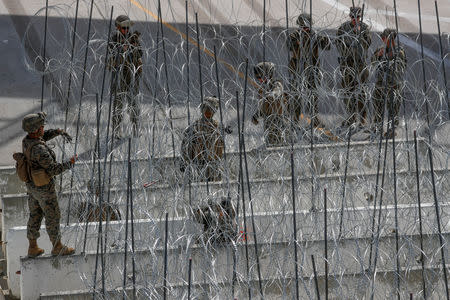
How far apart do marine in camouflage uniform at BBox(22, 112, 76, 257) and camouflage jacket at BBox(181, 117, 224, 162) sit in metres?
1.34

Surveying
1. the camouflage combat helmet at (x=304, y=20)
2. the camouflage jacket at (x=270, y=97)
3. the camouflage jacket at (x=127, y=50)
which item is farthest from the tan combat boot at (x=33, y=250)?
the camouflage combat helmet at (x=304, y=20)

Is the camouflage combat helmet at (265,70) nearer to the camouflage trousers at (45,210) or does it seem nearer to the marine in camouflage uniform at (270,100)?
the marine in camouflage uniform at (270,100)

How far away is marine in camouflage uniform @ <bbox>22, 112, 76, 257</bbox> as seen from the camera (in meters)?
8.10

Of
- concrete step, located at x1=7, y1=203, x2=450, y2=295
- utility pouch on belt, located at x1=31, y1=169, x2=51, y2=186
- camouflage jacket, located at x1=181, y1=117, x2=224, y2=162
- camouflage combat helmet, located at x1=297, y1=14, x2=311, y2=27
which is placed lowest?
concrete step, located at x1=7, y1=203, x2=450, y2=295

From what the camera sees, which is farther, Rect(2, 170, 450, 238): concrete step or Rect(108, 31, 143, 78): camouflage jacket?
Rect(108, 31, 143, 78): camouflage jacket

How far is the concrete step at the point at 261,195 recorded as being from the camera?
344 inches

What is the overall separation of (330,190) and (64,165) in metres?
2.80

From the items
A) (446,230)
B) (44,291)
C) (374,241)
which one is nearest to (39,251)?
(44,291)

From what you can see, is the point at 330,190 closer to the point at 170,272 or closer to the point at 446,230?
the point at 446,230

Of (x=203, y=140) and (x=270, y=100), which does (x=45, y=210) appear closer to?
(x=203, y=140)

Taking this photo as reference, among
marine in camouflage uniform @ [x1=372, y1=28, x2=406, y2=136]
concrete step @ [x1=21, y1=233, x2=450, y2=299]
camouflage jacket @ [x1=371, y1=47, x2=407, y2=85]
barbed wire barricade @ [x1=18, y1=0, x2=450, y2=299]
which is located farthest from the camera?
camouflage jacket @ [x1=371, y1=47, x2=407, y2=85]

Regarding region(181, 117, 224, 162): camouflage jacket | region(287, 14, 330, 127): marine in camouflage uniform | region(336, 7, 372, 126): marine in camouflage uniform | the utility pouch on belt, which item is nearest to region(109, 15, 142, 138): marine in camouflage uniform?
region(181, 117, 224, 162): camouflage jacket

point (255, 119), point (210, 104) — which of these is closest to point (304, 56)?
point (255, 119)

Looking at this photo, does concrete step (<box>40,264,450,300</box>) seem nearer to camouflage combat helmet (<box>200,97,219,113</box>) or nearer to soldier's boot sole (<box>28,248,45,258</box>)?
soldier's boot sole (<box>28,248,45,258</box>)
